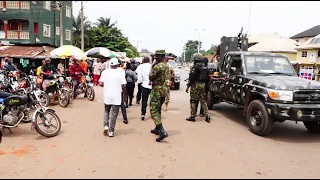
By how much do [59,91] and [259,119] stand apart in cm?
661

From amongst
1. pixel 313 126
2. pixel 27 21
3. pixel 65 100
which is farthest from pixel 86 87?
pixel 27 21

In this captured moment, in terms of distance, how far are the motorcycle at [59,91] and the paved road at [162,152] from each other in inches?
88.0

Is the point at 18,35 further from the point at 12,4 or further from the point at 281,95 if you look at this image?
the point at 281,95

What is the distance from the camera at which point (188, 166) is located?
397 cm

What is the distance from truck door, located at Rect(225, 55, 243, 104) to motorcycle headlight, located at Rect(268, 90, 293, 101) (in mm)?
1244

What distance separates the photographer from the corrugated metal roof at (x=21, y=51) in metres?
17.0

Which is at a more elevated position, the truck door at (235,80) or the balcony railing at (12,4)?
the balcony railing at (12,4)

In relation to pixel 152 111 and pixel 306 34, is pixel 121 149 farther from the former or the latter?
pixel 306 34

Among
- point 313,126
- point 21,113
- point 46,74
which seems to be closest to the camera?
point 21,113

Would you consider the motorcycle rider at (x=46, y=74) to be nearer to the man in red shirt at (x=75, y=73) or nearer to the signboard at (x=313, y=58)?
the man in red shirt at (x=75, y=73)

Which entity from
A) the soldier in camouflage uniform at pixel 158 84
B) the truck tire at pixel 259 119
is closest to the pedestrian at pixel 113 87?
the soldier in camouflage uniform at pixel 158 84

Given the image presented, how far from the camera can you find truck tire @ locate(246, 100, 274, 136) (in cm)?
555

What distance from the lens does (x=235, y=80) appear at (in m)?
6.97

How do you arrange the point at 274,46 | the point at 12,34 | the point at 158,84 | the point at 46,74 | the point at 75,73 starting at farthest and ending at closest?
the point at 274,46 → the point at 12,34 → the point at 75,73 → the point at 46,74 → the point at 158,84
